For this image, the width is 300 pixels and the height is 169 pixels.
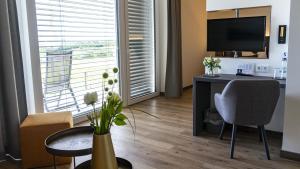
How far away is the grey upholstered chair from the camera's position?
2408 millimetres

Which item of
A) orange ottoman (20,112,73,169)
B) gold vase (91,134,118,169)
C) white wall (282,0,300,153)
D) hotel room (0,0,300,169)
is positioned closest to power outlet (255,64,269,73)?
hotel room (0,0,300,169)

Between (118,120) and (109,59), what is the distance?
115 inches

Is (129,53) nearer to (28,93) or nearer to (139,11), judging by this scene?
(139,11)

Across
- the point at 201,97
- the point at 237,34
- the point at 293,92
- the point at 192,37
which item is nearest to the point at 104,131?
the point at 293,92

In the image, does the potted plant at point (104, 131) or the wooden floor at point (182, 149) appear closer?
the potted plant at point (104, 131)

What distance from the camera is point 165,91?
5355mm

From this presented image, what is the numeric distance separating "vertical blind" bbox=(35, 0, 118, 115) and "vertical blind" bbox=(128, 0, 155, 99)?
1.44 ft

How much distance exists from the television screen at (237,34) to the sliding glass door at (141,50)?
5.16 ft

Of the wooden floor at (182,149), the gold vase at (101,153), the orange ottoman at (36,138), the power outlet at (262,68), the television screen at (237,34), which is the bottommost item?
the wooden floor at (182,149)

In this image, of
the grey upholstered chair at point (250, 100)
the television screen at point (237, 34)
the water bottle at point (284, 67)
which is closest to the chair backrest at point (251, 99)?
the grey upholstered chair at point (250, 100)

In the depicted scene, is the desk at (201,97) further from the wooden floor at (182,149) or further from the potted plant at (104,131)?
the potted plant at (104,131)

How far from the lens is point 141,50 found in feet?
16.3

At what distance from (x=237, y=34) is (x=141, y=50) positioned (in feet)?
6.73

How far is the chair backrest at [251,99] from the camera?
2408 mm
